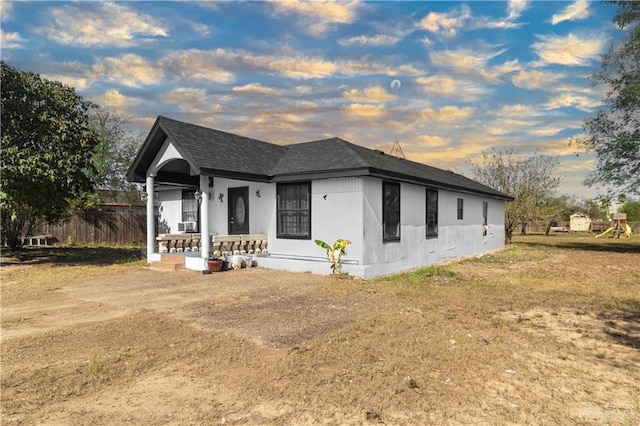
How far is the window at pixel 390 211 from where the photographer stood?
12.4 meters

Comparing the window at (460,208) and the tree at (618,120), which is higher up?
the tree at (618,120)

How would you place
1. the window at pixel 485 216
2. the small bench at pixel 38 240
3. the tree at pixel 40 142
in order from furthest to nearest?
the small bench at pixel 38 240 < the window at pixel 485 216 < the tree at pixel 40 142

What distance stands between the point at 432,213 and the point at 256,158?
729 cm

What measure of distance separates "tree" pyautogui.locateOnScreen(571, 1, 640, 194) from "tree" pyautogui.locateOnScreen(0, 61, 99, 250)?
26.9m

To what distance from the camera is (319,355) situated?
4793 mm

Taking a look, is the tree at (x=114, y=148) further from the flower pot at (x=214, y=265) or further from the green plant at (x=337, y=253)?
the green plant at (x=337, y=253)

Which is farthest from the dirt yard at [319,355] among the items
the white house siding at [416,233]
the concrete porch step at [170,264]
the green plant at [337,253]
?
the concrete porch step at [170,264]

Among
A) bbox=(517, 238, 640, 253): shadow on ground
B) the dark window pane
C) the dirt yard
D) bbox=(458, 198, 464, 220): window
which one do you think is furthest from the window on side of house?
bbox=(517, 238, 640, 253): shadow on ground

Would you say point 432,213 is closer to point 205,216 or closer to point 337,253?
point 337,253

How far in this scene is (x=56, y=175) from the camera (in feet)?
42.4

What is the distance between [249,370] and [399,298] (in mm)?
4842

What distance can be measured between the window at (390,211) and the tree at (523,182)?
745 inches

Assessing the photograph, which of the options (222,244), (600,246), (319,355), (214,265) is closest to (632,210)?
(600,246)

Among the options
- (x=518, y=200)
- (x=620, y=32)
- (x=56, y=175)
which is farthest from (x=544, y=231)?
(x=56, y=175)
